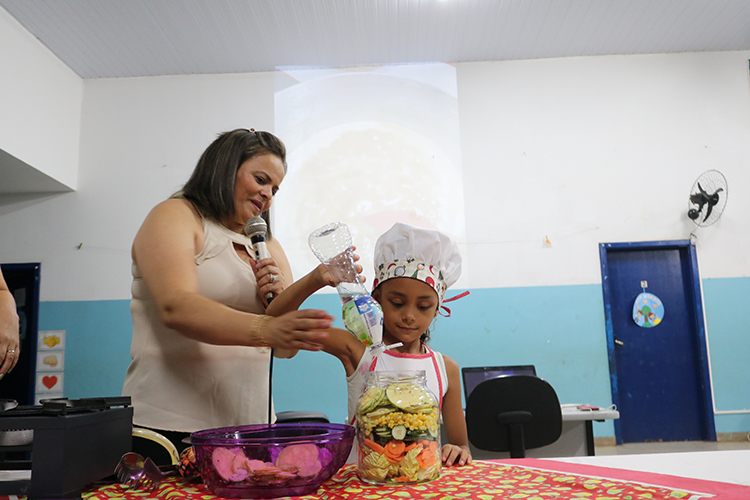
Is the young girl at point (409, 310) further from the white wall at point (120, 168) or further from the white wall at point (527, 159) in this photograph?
the white wall at point (120, 168)

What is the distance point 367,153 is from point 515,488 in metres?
4.43

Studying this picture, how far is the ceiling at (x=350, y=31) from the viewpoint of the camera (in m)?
4.36

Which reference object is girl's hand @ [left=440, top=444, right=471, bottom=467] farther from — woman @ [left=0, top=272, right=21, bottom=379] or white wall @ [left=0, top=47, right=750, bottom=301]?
white wall @ [left=0, top=47, right=750, bottom=301]

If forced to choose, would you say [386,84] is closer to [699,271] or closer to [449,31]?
[449,31]

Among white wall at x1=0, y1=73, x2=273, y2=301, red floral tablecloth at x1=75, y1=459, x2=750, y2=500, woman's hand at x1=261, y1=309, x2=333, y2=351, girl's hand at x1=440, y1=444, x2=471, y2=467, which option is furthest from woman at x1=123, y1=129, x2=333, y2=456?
white wall at x1=0, y1=73, x2=273, y2=301

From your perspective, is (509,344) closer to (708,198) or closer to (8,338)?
(708,198)

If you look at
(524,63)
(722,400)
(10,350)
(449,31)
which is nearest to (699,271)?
(722,400)

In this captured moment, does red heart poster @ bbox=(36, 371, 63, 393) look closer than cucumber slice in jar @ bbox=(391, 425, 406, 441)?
No

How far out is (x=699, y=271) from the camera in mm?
4863

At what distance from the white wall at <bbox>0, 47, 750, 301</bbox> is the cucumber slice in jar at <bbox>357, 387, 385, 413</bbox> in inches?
165

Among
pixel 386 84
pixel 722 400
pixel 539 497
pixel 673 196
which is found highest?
pixel 386 84

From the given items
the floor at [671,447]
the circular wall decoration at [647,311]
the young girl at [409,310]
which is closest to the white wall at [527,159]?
the circular wall decoration at [647,311]

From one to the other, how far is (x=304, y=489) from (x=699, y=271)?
16.8ft

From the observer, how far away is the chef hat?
1.36 meters
